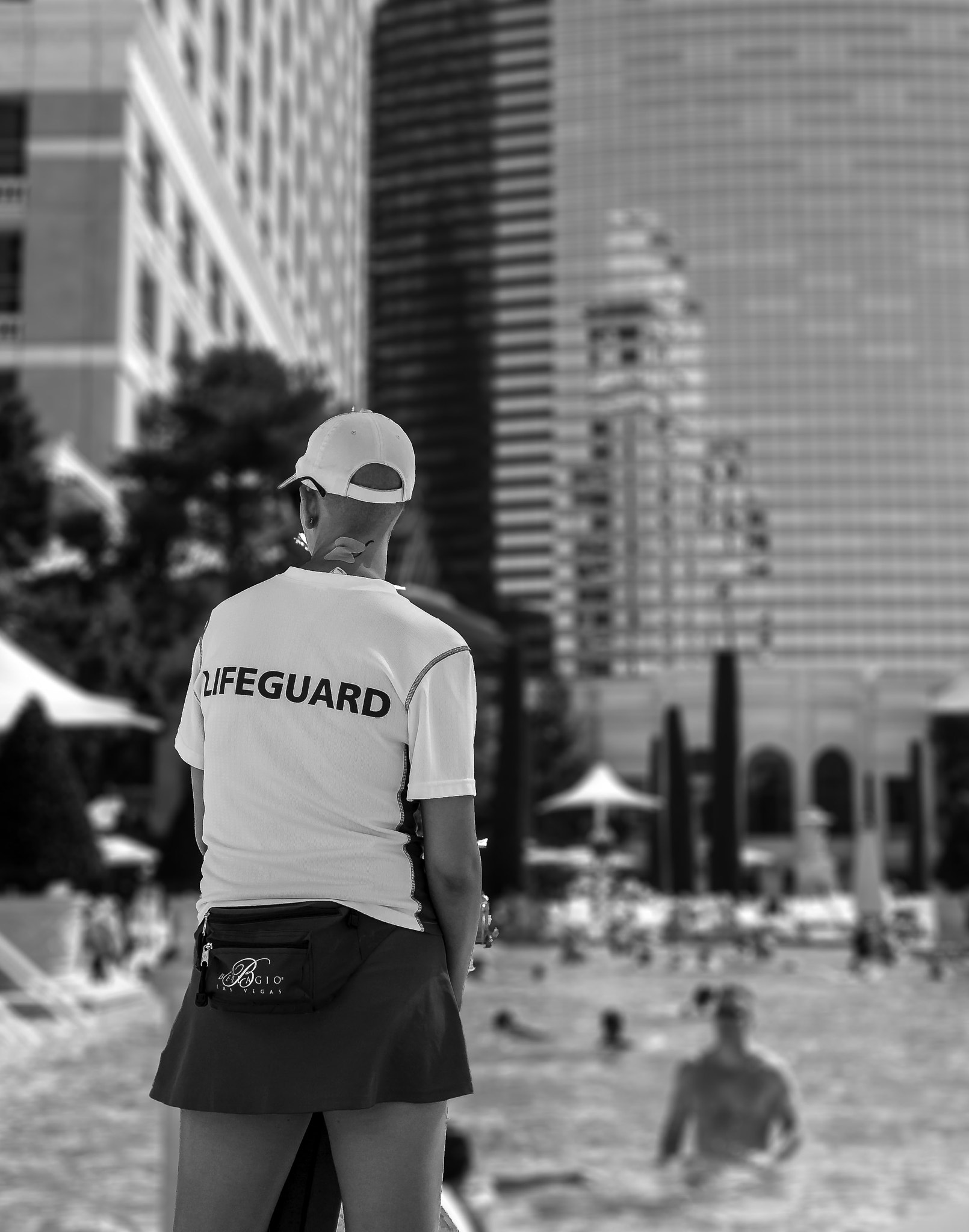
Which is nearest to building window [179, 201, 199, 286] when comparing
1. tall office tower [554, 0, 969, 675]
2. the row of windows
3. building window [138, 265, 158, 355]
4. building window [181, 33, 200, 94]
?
the row of windows

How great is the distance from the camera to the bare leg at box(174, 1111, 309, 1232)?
6.93ft

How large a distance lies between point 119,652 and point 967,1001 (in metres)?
15.2

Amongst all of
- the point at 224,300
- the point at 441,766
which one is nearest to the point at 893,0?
the point at 224,300

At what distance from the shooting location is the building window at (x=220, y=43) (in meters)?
44.7

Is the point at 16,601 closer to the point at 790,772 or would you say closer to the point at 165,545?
the point at 165,545

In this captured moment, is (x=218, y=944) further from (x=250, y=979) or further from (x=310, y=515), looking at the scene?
(x=310, y=515)

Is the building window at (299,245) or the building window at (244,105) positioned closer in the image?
the building window at (244,105)

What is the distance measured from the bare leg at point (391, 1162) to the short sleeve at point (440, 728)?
0.42 metres

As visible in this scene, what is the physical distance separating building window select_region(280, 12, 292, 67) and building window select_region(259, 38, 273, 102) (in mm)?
2498

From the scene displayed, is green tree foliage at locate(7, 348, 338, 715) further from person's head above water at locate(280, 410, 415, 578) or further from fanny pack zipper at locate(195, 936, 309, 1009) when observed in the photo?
fanny pack zipper at locate(195, 936, 309, 1009)

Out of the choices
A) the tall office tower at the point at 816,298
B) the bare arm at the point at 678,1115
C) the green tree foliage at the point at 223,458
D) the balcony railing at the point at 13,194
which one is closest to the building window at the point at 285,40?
the balcony railing at the point at 13,194

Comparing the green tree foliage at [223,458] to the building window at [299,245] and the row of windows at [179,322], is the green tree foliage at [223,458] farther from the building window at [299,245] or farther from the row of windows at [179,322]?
the building window at [299,245]

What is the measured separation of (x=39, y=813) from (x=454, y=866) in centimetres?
1742

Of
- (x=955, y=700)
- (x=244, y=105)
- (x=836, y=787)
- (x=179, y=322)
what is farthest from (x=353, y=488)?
(x=836, y=787)
